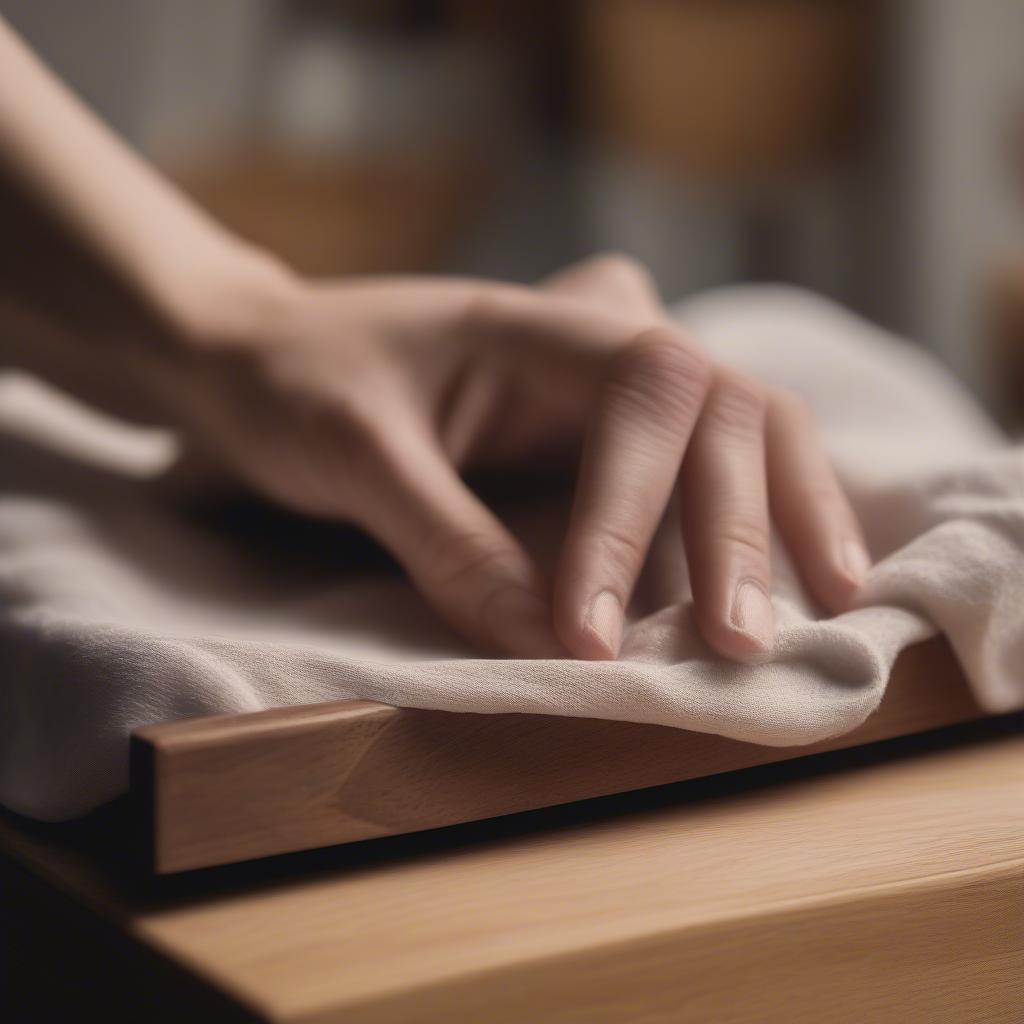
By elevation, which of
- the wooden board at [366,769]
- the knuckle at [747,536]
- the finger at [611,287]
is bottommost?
the wooden board at [366,769]

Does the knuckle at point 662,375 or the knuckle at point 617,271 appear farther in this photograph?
the knuckle at point 617,271

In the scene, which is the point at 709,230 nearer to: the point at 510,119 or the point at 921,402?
the point at 510,119

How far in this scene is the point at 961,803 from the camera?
32 cm

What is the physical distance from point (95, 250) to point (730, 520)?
25cm

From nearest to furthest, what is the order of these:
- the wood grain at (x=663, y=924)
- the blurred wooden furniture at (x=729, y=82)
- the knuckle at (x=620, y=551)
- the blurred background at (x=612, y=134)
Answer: the wood grain at (x=663, y=924) < the knuckle at (x=620, y=551) < the blurred background at (x=612, y=134) < the blurred wooden furniture at (x=729, y=82)

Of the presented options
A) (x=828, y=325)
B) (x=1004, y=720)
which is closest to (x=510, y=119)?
(x=828, y=325)

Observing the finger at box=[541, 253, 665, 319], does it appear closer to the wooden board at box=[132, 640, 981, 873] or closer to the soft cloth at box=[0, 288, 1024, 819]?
the soft cloth at box=[0, 288, 1024, 819]

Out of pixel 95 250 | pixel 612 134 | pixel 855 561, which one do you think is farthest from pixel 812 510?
pixel 612 134

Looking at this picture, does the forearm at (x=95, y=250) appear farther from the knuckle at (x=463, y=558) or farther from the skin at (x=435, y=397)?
the knuckle at (x=463, y=558)

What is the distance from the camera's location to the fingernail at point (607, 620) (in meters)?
0.31

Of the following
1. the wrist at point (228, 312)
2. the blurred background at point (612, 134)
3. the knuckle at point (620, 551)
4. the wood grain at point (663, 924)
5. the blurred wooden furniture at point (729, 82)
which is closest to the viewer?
the wood grain at point (663, 924)

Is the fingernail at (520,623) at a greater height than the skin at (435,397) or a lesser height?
lesser

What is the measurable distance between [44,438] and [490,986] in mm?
350

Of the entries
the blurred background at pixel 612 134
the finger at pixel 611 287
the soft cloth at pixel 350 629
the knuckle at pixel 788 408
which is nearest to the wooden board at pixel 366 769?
the soft cloth at pixel 350 629
